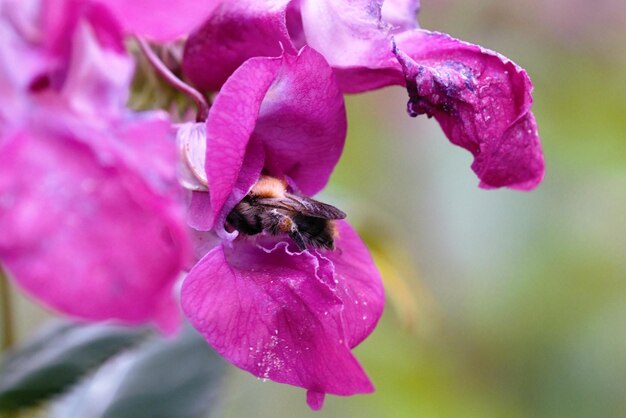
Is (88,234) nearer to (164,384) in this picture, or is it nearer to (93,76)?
(93,76)

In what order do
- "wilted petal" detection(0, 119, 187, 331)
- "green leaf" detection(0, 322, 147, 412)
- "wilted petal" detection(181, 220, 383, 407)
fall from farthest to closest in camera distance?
"green leaf" detection(0, 322, 147, 412) < "wilted petal" detection(181, 220, 383, 407) < "wilted petal" detection(0, 119, 187, 331)

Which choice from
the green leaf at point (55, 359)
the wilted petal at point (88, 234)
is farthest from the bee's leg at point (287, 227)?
the green leaf at point (55, 359)

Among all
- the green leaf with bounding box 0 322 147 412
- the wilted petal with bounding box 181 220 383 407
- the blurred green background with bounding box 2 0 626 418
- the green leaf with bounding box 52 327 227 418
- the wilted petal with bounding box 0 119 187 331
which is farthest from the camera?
the blurred green background with bounding box 2 0 626 418

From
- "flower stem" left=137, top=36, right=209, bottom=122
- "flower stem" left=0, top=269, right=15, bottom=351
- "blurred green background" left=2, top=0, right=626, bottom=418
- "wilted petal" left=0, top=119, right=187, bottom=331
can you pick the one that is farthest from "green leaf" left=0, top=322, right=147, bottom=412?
"blurred green background" left=2, top=0, right=626, bottom=418

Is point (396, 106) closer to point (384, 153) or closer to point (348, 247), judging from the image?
point (384, 153)

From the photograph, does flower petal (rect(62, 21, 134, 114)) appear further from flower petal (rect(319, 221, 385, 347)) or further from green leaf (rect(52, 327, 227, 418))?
green leaf (rect(52, 327, 227, 418))

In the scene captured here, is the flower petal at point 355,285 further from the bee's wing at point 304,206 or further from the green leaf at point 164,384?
the green leaf at point 164,384
